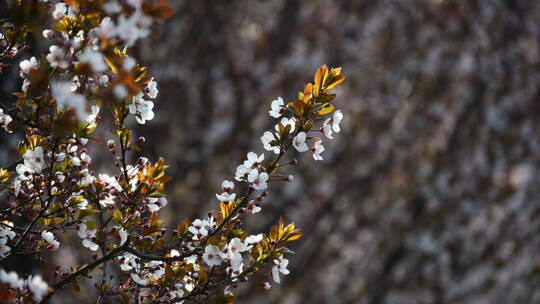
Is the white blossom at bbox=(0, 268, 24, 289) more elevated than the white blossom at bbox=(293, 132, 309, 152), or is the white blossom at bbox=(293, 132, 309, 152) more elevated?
the white blossom at bbox=(293, 132, 309, 152)

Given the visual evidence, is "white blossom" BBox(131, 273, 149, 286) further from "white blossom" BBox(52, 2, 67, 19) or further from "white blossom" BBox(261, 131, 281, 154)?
"white blossom" BBox(52, 2, 67, 19)

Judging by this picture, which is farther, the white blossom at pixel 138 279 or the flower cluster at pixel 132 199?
the white blossom at pixel 138 279

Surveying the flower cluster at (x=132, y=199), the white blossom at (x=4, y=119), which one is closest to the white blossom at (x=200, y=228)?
the flower cluster at (x=132, y=199)

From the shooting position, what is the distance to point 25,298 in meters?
1.11

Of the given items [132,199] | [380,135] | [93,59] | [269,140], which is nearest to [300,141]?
[269,140]

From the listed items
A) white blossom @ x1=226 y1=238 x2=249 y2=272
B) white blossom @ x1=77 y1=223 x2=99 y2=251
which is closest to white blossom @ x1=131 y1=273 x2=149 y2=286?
white blossom @ x1=77 y1=223 x2=99 y2=251

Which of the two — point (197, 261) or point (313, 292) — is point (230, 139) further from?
point (197, 261)

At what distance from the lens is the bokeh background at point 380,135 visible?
455cm

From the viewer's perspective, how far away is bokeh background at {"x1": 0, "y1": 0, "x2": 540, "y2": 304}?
4551mm

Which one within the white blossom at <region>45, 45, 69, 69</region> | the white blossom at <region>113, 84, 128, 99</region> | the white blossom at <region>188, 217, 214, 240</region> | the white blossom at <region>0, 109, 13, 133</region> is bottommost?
the white blossom at <region>113, 84, 128, 99</region>

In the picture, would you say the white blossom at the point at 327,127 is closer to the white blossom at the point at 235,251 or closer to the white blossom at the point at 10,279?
the white blossom at the point at 235,251

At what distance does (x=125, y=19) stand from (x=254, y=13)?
3.79 m

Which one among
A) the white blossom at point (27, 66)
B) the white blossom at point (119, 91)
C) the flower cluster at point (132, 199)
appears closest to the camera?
the white blossom at point (119, 91)

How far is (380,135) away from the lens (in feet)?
16.8
